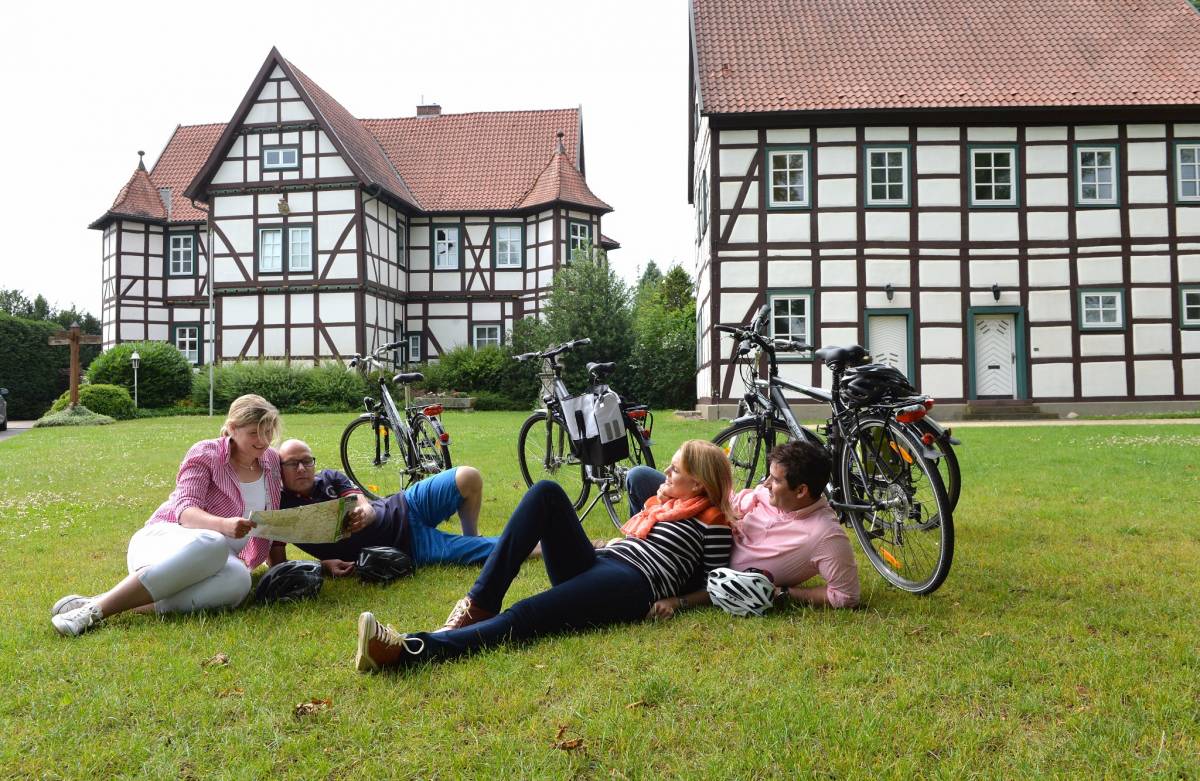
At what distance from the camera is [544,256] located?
108 feet

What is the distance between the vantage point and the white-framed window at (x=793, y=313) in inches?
813

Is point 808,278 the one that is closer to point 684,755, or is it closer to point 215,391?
point 215,391

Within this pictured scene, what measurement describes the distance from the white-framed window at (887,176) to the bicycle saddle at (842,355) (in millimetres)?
16554

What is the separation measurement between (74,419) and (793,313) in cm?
1824

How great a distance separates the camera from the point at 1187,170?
20531 mm

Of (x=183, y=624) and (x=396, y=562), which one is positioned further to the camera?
(x=396, y=562)

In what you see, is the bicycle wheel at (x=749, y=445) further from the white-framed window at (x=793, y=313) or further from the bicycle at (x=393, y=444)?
the white-framed window at (x=793, y=313)

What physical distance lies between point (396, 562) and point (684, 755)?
8.31 ft

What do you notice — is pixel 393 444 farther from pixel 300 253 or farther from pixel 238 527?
pixel 300 253

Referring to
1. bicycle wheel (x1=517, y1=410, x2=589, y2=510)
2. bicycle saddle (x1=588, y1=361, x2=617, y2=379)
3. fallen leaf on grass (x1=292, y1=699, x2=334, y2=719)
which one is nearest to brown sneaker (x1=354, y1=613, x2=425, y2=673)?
fallen leaf on grass (x1=292, y1=699, x2=334, y2=719)

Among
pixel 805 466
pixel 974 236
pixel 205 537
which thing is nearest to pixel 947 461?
pixel 805 466

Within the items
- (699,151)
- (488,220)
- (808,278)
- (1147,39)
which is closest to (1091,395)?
(808,278)

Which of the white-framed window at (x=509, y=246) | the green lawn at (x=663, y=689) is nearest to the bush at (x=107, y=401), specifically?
the white-framed window at (x=509, y=246)

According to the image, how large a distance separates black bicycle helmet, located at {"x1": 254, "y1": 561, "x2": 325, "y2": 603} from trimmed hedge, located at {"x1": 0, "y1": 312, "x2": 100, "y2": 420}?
37.8m
